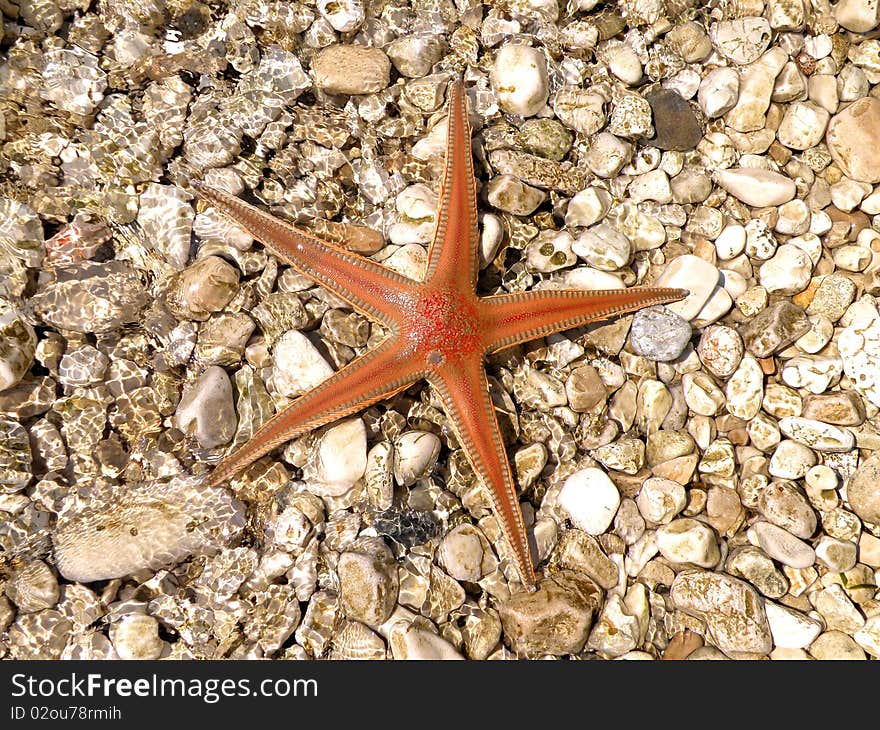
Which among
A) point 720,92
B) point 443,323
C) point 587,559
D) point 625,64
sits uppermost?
point 625,64

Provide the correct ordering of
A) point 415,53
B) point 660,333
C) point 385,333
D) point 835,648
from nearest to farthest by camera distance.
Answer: point 835,648 < point 660,333 < point 385,333 < point 415,53

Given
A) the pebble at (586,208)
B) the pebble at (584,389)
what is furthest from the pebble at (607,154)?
the pebble at (584,389)

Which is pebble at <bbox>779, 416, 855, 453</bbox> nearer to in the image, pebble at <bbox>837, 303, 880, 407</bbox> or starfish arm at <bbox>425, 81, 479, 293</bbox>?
pebble at <bbox>837, 303, 880, 407</bbox>

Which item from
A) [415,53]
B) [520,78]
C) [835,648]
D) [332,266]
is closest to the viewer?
[332,266]

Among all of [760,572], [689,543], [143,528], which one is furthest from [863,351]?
[143,528]

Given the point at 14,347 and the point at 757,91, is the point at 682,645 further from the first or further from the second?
the point at 14,347

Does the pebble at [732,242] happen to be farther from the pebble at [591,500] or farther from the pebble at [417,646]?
the pebble at [417,646]

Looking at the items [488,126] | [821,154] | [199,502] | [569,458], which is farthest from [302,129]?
[821,154]
